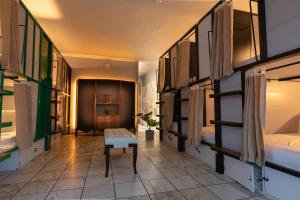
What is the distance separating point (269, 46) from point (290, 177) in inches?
55.2

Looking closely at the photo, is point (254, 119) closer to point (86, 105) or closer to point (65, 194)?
point (65, 194)

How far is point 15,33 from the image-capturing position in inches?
101

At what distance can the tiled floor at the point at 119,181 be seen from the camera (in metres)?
2.05

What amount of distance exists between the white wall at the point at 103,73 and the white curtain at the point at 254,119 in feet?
19.8

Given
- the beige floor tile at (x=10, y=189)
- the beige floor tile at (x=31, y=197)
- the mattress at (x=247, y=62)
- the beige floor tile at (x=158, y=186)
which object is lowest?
the beige floor tile at (x=158, y=186)

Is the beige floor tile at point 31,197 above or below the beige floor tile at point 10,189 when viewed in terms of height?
below

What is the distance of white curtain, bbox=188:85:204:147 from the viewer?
3.31 metres

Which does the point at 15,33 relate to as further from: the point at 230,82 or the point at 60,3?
the point at 230,82

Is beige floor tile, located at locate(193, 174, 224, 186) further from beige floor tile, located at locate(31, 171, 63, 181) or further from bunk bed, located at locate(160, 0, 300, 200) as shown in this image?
beige floor tile, located at locate(31, 171, 63, 181)

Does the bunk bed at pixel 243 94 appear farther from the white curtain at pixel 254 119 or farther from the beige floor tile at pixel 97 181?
the beige floor tile at pixel 97 181

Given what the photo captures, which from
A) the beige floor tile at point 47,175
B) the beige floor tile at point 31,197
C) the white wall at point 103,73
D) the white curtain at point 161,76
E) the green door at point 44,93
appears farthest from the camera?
the white wall at point 103,73

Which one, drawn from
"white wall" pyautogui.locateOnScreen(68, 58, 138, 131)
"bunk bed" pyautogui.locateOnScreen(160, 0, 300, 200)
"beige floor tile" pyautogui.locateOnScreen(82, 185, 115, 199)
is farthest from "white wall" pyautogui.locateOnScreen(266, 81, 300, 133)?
"white wall" pyautogui.locateOnScreen(68, 58, 138, 131)

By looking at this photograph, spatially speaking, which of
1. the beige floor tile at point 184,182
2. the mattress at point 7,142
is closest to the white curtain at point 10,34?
the mattress at point 7,142

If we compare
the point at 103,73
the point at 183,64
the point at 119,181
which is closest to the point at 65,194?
the point at 119,181
